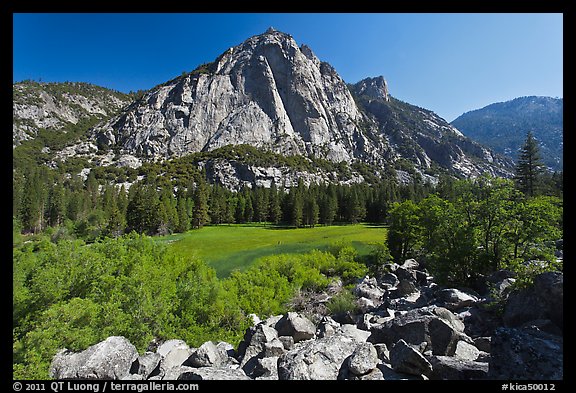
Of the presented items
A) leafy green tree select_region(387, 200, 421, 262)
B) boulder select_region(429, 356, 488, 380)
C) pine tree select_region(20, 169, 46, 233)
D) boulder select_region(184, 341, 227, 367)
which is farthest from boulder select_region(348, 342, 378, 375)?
pine tree select_region(20, 169, 46, 233)

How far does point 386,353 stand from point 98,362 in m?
7.43

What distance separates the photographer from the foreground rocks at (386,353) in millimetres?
4730

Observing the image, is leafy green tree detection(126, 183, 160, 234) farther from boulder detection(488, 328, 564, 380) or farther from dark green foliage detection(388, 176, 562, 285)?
boulder detection(488, 328, 564, 380)

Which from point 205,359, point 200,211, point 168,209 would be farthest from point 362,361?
point 200,211

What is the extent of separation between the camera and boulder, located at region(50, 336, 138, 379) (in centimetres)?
636

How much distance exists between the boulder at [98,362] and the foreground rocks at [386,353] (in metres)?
0.02

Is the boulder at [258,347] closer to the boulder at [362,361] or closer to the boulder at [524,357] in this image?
the boulder at [362,361]

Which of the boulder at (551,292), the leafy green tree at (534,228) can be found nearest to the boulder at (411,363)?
the boulder at (551,292)

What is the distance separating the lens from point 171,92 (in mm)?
180500

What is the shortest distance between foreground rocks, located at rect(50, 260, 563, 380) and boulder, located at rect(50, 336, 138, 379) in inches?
0.9

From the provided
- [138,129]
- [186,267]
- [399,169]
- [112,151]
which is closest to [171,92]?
[138,129]

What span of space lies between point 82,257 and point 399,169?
7870 inches
